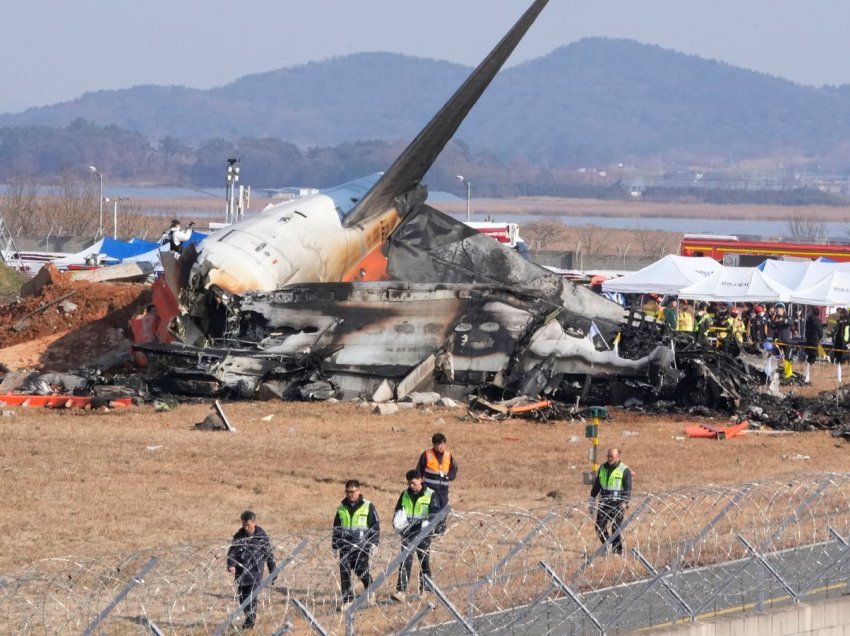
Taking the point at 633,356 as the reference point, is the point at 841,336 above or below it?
below

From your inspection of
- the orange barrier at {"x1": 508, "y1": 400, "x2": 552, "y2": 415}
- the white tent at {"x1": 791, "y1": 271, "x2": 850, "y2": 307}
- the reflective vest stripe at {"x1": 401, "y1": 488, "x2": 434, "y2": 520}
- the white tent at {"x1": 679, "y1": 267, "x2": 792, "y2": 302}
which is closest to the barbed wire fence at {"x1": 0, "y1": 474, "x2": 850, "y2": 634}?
the reflective vest stripe at {"x1": 401, "y1": 488, "x2": 434, "y2": 520}

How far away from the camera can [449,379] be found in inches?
1314

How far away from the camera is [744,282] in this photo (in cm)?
4891

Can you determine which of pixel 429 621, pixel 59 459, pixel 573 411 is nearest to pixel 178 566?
pixel 429 621

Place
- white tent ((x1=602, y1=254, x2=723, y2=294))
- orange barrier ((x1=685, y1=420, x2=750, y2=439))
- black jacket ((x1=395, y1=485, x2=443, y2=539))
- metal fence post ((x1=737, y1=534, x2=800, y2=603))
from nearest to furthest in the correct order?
metal fence post ((x1=737, y1=534, x2=800, y2=603))
black jacket ((x1=395, y1=485, x2=443, y2=539))
orange barrier ((x1=685, y1=420, x2=750, y2=439))
white tent ((x1=602, y1=254, x2=723, y2=294))

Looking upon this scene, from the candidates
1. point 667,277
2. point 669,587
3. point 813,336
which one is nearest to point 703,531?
point 669,587

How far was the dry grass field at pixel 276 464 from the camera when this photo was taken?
20.9m

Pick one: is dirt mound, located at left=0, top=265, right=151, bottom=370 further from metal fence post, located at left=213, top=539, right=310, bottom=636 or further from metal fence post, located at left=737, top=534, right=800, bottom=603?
metal fence post, located at left=213, top=539, right=310, bottom=636

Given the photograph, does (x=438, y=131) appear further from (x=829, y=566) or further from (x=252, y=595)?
(x=252, y=595)

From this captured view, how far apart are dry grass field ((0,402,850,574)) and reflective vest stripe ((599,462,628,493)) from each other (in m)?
3.76

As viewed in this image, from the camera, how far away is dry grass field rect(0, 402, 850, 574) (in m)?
20.9

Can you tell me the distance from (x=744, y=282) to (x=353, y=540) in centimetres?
3590

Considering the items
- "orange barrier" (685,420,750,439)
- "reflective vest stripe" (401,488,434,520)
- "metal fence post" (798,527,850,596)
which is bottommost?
"orange barrier" (685,420,750,439)

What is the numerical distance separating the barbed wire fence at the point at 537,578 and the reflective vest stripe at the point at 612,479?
1228 millimetres
